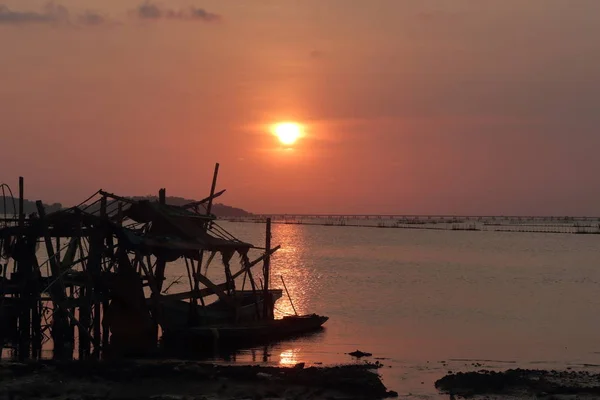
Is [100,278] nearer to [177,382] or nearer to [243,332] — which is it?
[243,332]

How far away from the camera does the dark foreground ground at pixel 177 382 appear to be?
19438 millimetres

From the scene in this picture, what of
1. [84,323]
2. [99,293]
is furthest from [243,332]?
[84,323]

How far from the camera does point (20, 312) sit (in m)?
27.4

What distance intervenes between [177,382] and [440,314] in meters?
22.8

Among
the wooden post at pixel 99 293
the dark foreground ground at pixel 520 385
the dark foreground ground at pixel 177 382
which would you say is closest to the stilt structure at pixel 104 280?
the wooden post at pixel 99 293

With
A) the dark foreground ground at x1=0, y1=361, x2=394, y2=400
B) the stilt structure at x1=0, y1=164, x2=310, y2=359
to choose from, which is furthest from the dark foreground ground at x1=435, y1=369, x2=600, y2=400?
the stilt structure at x1=0, y1=164, x2=310, y2=359

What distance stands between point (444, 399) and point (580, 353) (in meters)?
11.0

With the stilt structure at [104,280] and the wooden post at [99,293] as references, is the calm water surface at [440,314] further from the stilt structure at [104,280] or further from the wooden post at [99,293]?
the wooden post at [99,293]

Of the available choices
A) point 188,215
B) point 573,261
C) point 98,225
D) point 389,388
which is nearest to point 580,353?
point 389,388

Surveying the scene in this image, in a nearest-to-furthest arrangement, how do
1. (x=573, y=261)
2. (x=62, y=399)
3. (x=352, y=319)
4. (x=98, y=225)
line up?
1. (x=62, y=399)
2. (x=98, y=225)
3. (x=352, y=319)
4. (x=573, y=261)

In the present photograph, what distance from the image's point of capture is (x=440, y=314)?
134 ft

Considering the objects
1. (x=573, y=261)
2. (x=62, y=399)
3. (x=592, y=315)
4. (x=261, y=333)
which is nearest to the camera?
(x=62, y=399)

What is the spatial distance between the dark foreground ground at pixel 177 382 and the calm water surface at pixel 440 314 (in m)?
2.07

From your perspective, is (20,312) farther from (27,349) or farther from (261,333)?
(261,333)
